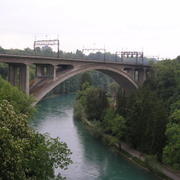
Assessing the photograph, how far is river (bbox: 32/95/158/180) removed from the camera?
20.5 metres

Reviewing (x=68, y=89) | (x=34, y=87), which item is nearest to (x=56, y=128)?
(x=34, y=87)

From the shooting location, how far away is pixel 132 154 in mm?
24469

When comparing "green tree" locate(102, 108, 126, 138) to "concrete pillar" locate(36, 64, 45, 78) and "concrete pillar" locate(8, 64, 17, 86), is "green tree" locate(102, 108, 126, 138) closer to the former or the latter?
"concrete pillar" locate(36, 64, 45, 78)

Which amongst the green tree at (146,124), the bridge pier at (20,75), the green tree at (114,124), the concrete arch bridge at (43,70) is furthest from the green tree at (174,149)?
the bridge pier at (20,75)

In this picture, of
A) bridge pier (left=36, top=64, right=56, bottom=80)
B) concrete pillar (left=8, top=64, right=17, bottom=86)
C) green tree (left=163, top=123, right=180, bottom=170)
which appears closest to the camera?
green tree (left=163, top=123, right=180, bottom=170)

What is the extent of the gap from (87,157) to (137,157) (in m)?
3.76

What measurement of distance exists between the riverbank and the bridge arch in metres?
5.90

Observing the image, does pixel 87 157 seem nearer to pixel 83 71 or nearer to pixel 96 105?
pixel 96 105

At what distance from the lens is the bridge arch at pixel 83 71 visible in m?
30.7

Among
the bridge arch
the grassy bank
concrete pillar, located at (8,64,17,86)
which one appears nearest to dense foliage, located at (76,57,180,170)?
the grassy bank

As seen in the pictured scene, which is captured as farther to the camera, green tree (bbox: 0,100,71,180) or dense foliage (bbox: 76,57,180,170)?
dense foliage (bbox: 76,57,180,170)

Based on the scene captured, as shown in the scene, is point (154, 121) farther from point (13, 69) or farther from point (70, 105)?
point (70, 105)

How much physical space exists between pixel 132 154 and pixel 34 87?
41.7 feet

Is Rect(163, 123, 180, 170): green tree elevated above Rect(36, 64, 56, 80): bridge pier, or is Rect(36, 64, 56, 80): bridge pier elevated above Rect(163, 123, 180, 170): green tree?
Rect(36, 64, 56, 80): bridge pier
